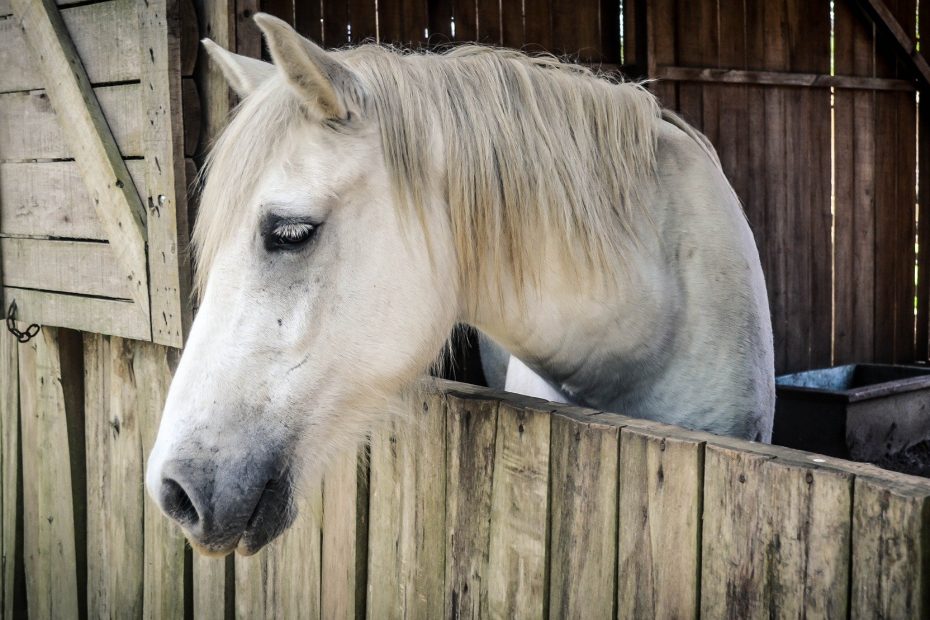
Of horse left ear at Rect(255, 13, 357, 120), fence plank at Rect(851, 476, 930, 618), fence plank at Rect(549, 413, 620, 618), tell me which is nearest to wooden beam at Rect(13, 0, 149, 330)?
horse left ear at Rect(255, 13, 357, 120)

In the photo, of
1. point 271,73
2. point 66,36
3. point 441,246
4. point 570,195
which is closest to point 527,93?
point 570,195

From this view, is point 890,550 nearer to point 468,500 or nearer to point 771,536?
point 771,536

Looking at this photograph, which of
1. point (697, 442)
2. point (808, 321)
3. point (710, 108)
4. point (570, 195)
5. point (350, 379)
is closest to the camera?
point (697, 442)

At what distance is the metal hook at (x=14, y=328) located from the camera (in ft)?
9.20

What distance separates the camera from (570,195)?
5.60ft

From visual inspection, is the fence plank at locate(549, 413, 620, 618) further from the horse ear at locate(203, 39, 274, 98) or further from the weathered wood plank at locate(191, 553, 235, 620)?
the weathered wood plank at locate(191, 553, 235, 620)

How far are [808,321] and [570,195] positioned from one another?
14.9 ft

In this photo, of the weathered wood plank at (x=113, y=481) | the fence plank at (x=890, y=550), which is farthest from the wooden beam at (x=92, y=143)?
the fence plank at (x=890, y=550)

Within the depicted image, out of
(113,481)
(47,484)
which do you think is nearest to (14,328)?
(47,484)

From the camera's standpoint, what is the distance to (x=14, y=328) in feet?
9.36

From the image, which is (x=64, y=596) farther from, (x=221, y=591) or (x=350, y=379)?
(x=350, y=379)

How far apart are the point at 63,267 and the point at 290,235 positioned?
149cm

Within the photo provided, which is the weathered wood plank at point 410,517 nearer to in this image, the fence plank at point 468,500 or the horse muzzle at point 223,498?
the fence plank at point 468,500

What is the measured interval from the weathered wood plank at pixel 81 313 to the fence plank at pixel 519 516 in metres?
1.22
